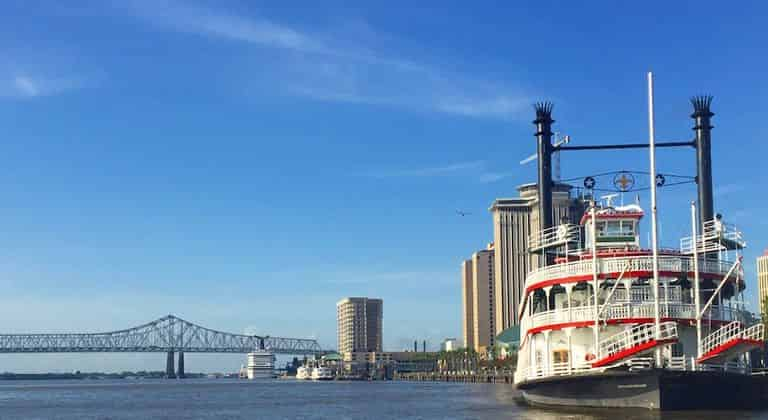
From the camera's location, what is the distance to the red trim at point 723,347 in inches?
1432

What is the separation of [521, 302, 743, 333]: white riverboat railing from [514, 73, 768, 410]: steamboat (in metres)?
0.04

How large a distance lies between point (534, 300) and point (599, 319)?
7305 mm

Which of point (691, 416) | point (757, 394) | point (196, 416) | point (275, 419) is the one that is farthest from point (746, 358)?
point (196, 416)

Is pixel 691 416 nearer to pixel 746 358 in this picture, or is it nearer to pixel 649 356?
pixel 649 356

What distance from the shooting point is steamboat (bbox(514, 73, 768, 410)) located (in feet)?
117

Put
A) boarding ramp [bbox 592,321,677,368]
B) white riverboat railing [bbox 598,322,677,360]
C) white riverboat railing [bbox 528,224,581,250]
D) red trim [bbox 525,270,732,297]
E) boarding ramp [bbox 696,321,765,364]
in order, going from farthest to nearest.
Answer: white riverboat railing [bbox 528,224,581,250] < red trim [bbox 525,270,732,297] < boarding ramp [bbox 696,321,765,364] < white riverboat railing [bbox 598,322,677,360] < boarding ramp [bbox 592,321,677,368]

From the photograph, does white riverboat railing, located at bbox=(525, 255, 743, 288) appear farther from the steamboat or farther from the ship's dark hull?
the ship's dark hull

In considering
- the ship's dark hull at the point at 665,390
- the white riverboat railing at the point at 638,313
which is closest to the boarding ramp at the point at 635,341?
the white riverboat railing at the point at 638,313

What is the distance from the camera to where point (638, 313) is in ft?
126

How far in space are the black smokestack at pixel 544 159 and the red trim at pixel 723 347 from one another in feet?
46.2

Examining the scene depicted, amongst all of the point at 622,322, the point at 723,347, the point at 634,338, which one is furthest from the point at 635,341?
the point at 723,347

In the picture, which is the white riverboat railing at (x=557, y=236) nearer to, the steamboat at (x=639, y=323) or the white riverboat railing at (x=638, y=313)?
the steamboat at (x=639, y=323)

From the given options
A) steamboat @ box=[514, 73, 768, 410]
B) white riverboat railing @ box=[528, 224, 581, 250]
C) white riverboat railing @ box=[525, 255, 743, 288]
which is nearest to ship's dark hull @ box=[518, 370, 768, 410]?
steamboat @ box=[514, 73, 768, 410]

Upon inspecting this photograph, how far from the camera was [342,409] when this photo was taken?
55.8m
